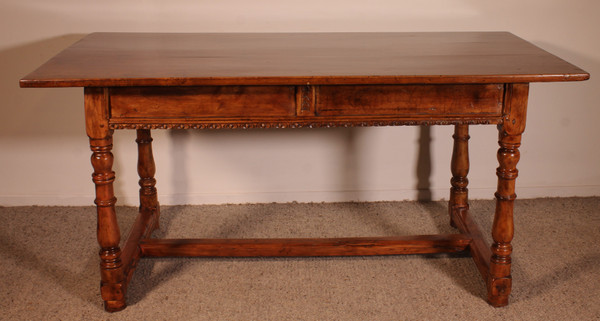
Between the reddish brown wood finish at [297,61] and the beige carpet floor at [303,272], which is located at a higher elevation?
the reddish brown wood finish at [297,61]

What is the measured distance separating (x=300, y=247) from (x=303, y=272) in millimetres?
98

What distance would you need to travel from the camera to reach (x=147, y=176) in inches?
112

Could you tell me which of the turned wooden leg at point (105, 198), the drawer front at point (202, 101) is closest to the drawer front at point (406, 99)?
the drawer front at point (202, 101)

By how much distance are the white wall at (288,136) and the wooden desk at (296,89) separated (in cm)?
48

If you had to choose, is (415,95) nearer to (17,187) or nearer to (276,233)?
(276,233)

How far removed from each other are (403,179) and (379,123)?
1.13 meters

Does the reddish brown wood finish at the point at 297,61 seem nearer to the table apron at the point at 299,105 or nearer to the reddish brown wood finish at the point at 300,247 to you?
the table apron at the point at 299,105

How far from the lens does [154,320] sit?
2.27 meters

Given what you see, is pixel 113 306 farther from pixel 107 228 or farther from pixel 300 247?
pixel 300 247

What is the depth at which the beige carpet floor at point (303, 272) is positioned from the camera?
2.32m

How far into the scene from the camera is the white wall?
9.54 feet

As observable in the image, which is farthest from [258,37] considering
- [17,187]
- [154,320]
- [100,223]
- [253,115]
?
[17,187]

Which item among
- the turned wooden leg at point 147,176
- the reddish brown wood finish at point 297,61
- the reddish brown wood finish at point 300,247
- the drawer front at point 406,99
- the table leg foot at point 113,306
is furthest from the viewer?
the turned wooden leg at point 147,176

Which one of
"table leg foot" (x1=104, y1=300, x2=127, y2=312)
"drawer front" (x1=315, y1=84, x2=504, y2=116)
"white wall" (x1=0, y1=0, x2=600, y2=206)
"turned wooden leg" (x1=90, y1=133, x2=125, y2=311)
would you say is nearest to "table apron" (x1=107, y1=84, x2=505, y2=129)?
"drawer front" (x1=315, y1=84, x2=504, y2=116)
